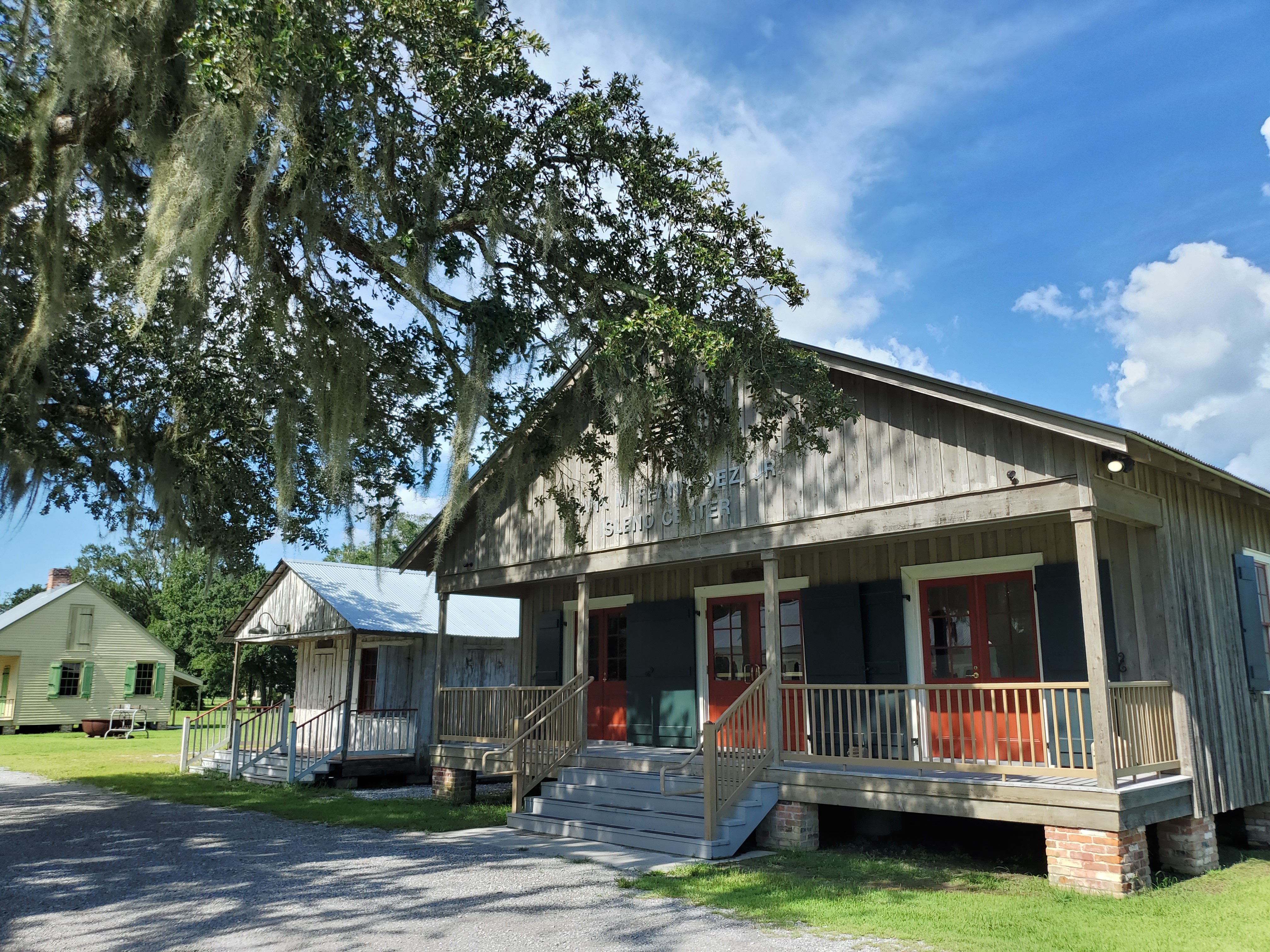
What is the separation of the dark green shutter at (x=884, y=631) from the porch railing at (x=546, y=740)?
131 inches

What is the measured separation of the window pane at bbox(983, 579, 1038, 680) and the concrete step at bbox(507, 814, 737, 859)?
3.22 m

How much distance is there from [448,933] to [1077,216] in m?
21.2

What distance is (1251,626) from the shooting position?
890 cm

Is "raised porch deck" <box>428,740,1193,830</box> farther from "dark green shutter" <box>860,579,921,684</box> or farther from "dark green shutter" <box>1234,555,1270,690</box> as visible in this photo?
"dark green shutter" <box>1234,555,1270,690</box>

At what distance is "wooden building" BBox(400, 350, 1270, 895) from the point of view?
748 cm

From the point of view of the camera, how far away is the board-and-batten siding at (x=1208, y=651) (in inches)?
316

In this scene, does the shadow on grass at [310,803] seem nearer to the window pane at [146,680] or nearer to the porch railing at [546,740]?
the porch railing at [546,740]

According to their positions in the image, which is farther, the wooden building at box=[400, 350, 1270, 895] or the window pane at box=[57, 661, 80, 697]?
the window pane at box=[57, 661, 80, 697]

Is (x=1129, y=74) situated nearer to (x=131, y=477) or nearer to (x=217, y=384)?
(x=217, y=384)

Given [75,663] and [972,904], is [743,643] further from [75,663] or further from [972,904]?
[75,663]

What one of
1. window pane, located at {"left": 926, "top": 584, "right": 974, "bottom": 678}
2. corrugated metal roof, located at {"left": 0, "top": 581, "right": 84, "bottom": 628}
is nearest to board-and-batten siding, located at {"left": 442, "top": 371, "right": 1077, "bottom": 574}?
window pane, located at {"left": 926, "top": 584, "right": 974, "bottom": 678}

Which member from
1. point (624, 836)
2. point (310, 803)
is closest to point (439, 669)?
point (310, 803)

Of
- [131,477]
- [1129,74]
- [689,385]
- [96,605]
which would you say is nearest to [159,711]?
[96,605]

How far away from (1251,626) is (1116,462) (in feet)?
9.43
